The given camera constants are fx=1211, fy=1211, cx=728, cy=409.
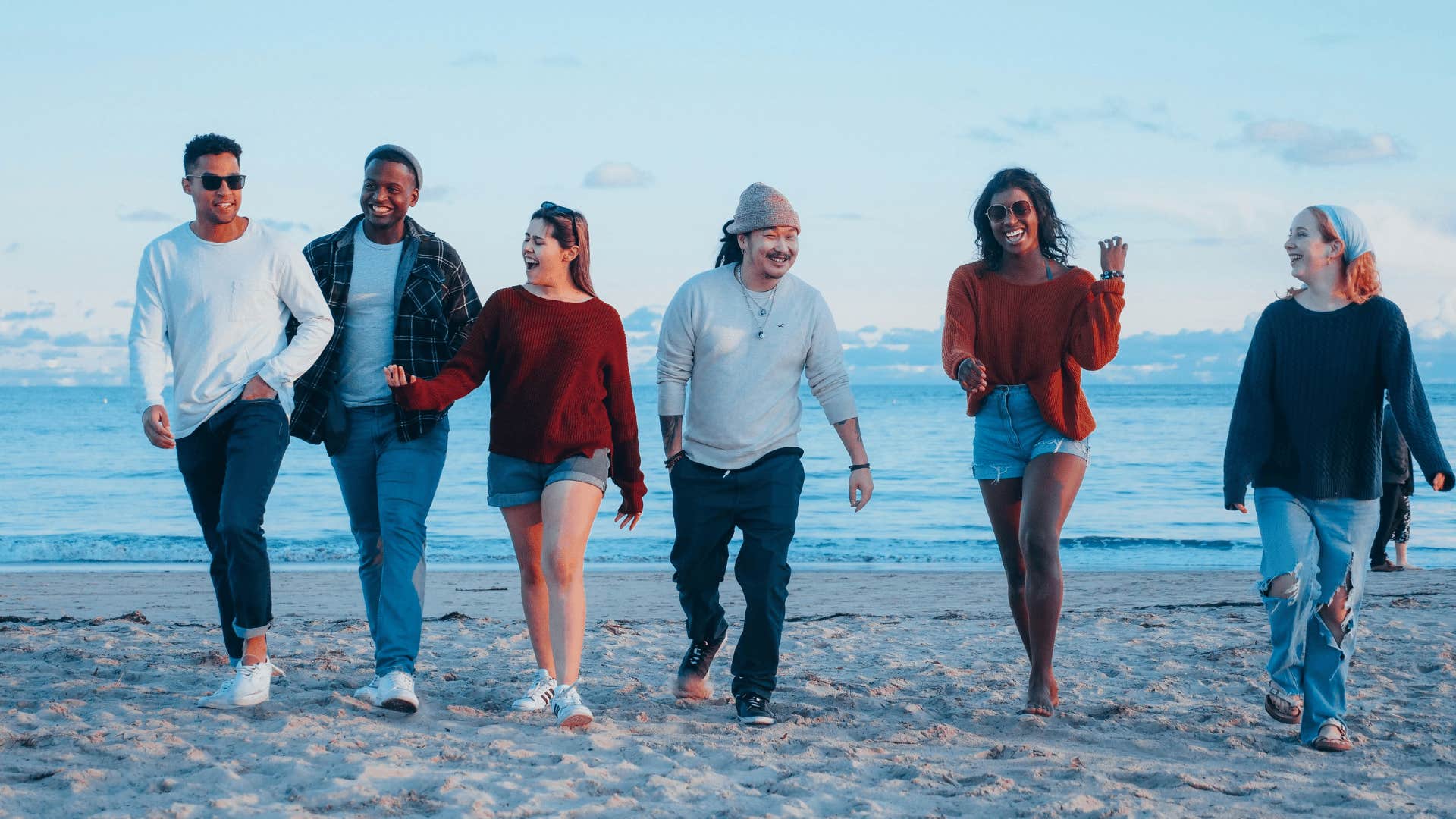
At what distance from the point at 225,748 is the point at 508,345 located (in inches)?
64.7

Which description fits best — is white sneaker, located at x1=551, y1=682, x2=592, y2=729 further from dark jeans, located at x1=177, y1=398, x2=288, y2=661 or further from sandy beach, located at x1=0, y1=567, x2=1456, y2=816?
dark jeans, located at x1=177, y1=398, x2=288, y2=661

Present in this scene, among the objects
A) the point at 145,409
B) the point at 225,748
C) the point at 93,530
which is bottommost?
the point at 93,530

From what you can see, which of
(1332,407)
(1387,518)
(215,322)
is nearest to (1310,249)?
(1332,407)

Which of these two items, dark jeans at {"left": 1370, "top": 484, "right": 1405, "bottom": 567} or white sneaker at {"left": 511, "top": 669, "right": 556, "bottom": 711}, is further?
dark jeans at {"left": 1370, "top": 484, "right": 1405, "bottom": 567}

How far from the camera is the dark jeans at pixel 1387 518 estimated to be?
9.30 meters

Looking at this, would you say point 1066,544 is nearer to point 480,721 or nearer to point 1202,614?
point 1202,614

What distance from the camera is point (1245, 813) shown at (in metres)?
3.44

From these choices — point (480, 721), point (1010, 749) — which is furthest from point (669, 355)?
point (1010, 749)

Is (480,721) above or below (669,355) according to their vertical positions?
below

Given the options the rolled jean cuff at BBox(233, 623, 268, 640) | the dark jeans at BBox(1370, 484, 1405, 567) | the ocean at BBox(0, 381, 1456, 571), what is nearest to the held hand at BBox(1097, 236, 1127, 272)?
the rolled jean cuff at BBox(233, 623, 268, 640)

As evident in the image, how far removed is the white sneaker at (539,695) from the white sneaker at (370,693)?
1.67 feet

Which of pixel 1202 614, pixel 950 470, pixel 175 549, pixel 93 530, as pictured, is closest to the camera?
pixel 1202 614

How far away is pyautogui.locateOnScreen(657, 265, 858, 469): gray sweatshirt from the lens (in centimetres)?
456

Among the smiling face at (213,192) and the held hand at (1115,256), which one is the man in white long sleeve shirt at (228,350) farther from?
the held hand at (1115,256)
